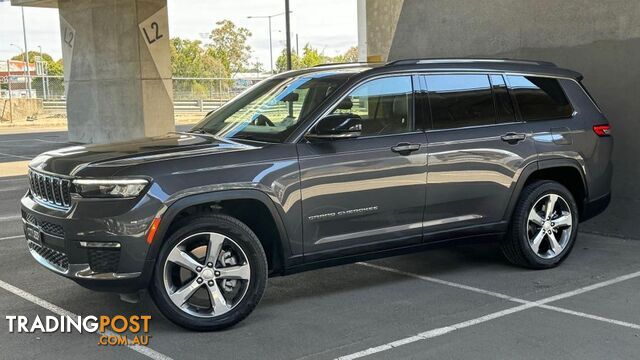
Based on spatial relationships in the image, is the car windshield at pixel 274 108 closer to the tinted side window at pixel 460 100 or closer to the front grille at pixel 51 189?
the tinted side window at pixel 460 100

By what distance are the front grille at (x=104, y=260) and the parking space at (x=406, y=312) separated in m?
0.53

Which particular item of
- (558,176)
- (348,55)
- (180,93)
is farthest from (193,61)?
(558,176)

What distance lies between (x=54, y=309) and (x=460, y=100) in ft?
12.3

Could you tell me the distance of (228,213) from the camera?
5023 millimetres

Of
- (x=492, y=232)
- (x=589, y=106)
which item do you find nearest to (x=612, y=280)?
(x=492, y=232)

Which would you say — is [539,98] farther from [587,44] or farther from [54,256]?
[54,256]

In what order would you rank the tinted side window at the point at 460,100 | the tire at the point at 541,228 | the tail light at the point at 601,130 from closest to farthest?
the tinted side window at the point at 460,100, the tire at the point at 541,228, the tail light at the point at 601,130

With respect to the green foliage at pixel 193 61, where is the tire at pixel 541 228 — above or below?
below

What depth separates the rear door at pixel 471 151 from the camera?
5.68 meters

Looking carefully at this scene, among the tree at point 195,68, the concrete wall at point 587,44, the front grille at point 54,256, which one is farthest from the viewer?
the tree at point 195,68

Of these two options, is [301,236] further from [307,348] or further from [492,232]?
[492,232]

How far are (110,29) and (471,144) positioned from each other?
64.5ft

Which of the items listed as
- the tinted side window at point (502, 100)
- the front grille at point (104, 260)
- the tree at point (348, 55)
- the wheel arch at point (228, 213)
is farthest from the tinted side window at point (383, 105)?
the tree at point (348, 55)

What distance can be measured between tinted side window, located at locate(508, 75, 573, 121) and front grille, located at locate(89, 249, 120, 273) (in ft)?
12.5
